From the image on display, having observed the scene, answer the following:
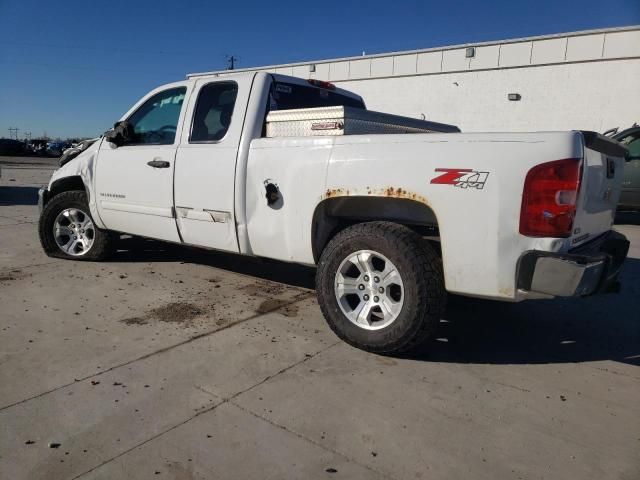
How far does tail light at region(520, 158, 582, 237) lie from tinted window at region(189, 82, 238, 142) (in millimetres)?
2476

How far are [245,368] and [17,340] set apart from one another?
166 cm

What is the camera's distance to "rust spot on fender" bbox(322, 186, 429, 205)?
303 cm

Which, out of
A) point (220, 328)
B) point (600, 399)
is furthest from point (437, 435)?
point (220, 328)

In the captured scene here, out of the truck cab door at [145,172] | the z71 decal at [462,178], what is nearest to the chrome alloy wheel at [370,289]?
the z71 decal at [462,178]

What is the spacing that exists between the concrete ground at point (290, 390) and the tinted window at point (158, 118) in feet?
4.76

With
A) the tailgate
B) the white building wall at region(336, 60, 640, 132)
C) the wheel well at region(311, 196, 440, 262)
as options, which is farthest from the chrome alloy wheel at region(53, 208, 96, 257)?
the white building wall at region(336, 60, 640, 132)

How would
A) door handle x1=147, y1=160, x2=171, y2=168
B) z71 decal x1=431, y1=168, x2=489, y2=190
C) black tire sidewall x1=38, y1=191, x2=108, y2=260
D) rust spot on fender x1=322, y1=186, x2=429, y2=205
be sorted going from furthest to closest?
black tire sidewall x1=38, y1=191, x2=108, y2=260, door handle x1=147, y1=160, x2=171, y2=168, rust spot on fender x1=322, y1=186, x2=429, y2=205, z71 decal x1=431, y1=168, x2=489, y2=190

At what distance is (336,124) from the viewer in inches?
137

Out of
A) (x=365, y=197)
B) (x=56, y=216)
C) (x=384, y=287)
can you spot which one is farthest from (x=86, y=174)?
(x=384, y=287)

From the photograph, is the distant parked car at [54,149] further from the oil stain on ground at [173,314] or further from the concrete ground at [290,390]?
the oil stain on ground at [173,314]

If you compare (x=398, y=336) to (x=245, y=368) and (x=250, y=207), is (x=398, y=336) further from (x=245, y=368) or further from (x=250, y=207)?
(x=250, y=207)

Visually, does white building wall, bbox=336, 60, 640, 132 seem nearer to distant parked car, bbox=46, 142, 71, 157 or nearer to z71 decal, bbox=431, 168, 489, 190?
z71 decal, bbox=431, 168, 489, 190

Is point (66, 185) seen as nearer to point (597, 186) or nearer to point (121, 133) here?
point (121, 133)

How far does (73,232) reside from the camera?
5.59 meters
